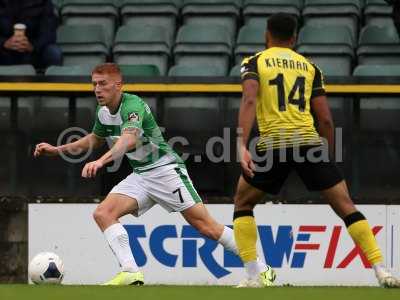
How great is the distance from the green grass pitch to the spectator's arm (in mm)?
5185

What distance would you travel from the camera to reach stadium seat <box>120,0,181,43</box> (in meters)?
14.6

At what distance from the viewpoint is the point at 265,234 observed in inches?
472

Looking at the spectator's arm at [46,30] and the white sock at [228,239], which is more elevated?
the spectator's arm at [46,30]

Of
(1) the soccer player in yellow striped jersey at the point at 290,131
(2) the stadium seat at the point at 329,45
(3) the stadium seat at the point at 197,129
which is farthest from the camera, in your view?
(2) the stadium seat at the point at 329,45

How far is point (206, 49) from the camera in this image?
1366 centimetres

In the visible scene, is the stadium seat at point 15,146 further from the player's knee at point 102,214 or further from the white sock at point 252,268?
the white sock at point 252,268

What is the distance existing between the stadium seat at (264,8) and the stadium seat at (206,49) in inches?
27.6

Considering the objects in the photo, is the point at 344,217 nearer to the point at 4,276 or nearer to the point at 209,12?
the point at 4,276

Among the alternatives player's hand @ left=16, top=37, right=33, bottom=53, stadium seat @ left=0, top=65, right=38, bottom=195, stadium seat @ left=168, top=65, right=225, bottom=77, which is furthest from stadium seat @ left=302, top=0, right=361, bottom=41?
stadium seat @ left=0, top=65, right=38, bottom=195

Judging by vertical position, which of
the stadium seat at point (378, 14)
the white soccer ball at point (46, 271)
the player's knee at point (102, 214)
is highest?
the stadium seat at point (378, 14)

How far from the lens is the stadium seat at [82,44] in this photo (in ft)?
45.0

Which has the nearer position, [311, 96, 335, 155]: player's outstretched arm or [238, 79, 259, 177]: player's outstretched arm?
[238, 79, 259, 177]: player's outstretched arm

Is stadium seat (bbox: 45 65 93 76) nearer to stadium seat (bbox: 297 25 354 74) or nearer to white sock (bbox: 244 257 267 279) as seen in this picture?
stadium seat (bbox: 297 25 354 74)

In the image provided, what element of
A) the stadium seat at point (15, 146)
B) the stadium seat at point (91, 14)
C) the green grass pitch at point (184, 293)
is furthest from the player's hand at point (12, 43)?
the green grass pitch at point (184, 293)
